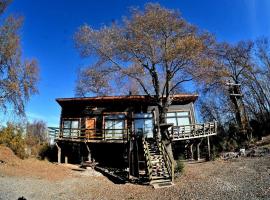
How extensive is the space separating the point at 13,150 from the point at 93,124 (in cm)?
718

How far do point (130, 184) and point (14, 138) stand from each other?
13059mm

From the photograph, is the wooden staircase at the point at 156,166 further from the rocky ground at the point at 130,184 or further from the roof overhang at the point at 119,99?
the roof overhang at the point at 119,99

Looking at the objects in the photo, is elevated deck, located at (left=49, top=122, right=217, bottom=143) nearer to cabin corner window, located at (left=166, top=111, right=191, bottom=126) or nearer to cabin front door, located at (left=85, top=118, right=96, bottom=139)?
cabin front door, located at (left=85, top=118, right=96, bottom=139)

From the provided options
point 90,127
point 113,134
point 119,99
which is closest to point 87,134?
point 90,127

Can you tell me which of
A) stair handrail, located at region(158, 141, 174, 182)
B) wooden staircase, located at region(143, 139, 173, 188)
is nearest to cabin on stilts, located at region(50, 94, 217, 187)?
wooden staircase, located at region(143, 139, 173, 188)

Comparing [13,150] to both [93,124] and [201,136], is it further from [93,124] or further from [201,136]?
[201,136]

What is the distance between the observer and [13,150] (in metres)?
22.7

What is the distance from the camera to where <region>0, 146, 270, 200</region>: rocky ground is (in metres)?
12.1

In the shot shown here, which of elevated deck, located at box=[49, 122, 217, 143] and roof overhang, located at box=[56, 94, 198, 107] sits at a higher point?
roof overhang, located at box=[56, 94, 198, 107]

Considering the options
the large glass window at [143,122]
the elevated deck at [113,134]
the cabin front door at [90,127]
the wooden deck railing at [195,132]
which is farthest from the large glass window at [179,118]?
the cabin front door at [90,127]

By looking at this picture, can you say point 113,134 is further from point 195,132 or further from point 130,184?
point 130,184

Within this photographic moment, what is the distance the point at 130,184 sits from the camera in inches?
615

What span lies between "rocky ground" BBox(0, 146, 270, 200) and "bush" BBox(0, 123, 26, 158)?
3227 millimetres

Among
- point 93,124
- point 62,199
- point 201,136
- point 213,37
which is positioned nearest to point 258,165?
point 201,136
